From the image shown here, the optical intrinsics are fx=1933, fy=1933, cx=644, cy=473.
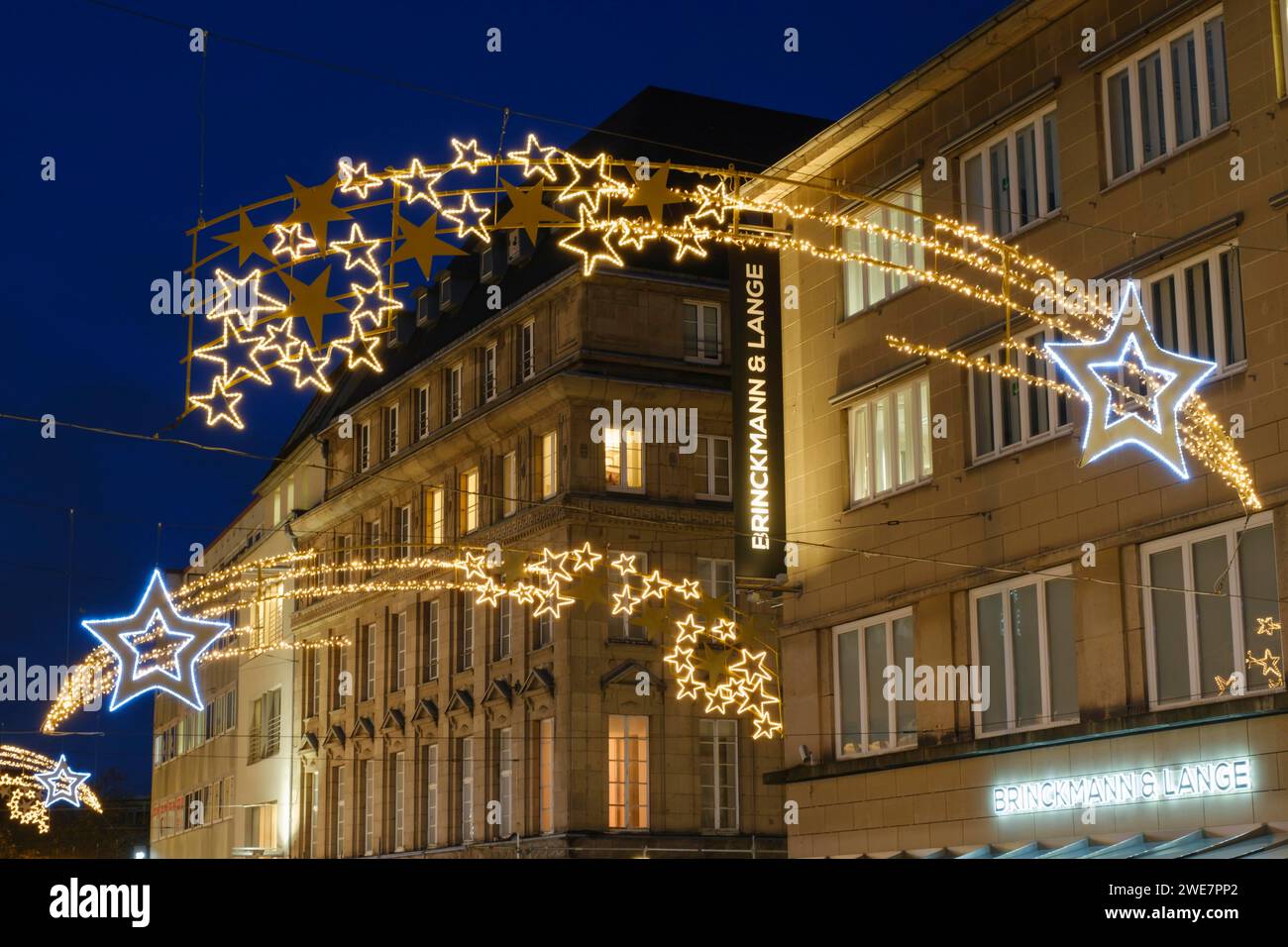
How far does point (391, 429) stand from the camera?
59.3 meters

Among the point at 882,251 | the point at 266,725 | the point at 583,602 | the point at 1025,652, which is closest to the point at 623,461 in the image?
the point at 583,602

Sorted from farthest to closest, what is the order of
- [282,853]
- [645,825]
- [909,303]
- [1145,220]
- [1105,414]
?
[282,853]
[645,825]
[909,303]
[1145,220]
[1105,414]

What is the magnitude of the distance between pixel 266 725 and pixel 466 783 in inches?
726

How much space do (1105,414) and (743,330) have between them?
14030mm

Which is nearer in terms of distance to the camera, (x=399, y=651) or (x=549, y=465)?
(x=549, y=465)

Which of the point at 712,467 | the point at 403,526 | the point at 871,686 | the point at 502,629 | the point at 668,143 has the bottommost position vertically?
the point at 871,686

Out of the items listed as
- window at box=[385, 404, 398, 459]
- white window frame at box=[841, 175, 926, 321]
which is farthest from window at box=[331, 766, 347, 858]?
white window frame at box=[841, 175, 926, 321]

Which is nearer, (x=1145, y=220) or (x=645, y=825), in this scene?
(x=1145, y=220)

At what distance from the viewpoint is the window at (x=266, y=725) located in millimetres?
65188

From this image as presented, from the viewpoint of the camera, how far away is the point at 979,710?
2755cm

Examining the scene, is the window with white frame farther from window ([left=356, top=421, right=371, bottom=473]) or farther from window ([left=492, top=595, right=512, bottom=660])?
window ([left=356, top=421, right=371, bottom=473])

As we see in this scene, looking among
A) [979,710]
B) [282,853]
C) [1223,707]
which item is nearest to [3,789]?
[282,853]

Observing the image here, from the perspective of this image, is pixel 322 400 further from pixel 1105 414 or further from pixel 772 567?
pixel 1105 414

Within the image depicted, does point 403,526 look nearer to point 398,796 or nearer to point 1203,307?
point 398,796
